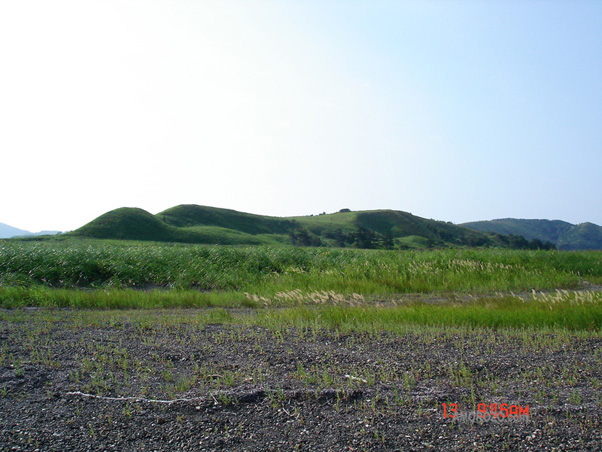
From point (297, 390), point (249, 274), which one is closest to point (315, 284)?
point (249, 274)

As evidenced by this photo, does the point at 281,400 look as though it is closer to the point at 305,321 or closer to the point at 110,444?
the point at 110,444

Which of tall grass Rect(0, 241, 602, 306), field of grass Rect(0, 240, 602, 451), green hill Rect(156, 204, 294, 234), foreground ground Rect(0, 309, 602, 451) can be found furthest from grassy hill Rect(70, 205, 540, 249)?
foreground ground Rect(0, 309, 602, 451)

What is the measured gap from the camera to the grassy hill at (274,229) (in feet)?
197

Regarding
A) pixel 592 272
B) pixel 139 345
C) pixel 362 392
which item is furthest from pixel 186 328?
pixel 592 272

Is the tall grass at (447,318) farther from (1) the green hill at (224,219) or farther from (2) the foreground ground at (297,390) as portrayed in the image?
(1) the green hill at (224,219)

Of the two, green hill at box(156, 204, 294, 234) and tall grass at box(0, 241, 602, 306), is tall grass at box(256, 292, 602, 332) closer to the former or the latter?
tall grass at box(0, 241, 602, 306)

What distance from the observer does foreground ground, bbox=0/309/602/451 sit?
3945mm

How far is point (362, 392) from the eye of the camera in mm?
4852

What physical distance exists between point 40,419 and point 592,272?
24.2 meters

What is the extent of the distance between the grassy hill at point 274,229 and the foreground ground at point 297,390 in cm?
5111
